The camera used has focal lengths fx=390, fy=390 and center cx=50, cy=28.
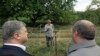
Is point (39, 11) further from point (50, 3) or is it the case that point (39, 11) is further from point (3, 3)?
point (3, 3)

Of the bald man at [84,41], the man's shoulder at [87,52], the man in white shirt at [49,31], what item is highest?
the bald man at [84,41]

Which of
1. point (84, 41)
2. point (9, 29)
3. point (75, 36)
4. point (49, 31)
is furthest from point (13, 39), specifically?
point (49, 31)

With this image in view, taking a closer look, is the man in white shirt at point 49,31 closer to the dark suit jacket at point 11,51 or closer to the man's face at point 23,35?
the man's face at point 23,35

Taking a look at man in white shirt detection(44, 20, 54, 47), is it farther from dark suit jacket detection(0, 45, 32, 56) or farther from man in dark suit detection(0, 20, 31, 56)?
dark suit jacket detection(0, 45, 32, 56)

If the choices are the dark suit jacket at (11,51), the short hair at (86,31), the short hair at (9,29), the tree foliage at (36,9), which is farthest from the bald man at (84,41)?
the tree foliage at (36,9)

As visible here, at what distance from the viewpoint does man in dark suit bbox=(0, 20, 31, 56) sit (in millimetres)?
4160

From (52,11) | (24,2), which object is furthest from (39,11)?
(24,2)

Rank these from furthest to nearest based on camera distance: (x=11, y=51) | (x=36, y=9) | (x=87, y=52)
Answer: (x=36, y=9) → (x=11, y=51) → (x=87, y=52)

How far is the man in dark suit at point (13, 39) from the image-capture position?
4.16 metres

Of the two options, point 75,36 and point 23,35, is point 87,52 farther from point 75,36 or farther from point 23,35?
point 23,35

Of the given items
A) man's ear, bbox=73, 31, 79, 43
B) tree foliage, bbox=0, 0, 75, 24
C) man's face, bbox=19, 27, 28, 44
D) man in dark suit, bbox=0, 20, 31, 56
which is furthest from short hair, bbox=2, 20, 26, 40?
tree foliage, bbox=0, 0, 75, 24

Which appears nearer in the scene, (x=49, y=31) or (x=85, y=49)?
(x=85, y=49)

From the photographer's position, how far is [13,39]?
430 cm

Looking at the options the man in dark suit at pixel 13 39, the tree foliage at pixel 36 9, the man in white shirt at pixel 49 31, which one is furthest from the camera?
the tree foliage at pixel 36 9
